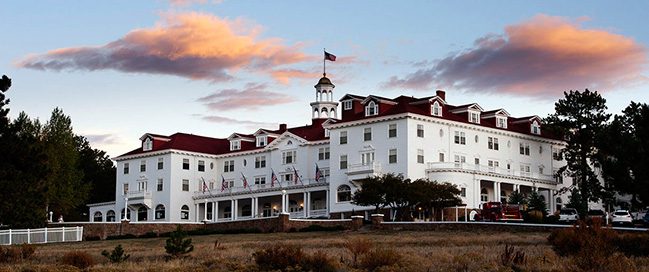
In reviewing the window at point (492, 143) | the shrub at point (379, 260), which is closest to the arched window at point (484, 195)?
the window at point (492, 143)

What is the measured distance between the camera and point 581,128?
96938 mm

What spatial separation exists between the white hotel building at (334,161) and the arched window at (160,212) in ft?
0.33

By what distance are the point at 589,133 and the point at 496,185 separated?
9.51 meters

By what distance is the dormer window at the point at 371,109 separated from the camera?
310 feet

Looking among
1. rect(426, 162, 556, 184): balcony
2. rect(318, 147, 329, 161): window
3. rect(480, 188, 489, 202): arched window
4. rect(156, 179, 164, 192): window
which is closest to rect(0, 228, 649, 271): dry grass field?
rect(426, 162, 556, 184): balcony

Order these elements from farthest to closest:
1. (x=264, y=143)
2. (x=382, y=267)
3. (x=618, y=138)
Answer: (x=264, y=143)
(x=618, y=138)
(x=382, y=267)

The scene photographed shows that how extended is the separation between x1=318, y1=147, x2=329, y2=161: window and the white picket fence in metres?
27.0

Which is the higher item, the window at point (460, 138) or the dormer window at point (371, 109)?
the dormer window at point (371, 109)

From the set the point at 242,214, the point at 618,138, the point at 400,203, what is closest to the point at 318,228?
the point at 400,203

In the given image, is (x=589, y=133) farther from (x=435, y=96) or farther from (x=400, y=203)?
(x=400, y=203)

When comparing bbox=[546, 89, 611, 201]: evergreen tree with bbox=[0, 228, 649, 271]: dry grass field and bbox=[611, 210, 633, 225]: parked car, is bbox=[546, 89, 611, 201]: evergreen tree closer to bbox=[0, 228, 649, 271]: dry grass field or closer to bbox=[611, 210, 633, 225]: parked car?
bbox=[611, 210, 633, 225]: parked car

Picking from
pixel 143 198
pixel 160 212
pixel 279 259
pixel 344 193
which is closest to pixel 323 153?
pixel 344 193

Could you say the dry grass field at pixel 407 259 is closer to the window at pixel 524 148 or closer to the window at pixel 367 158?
the window at pixel 367 158

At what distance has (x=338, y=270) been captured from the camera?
3762 centimetres
